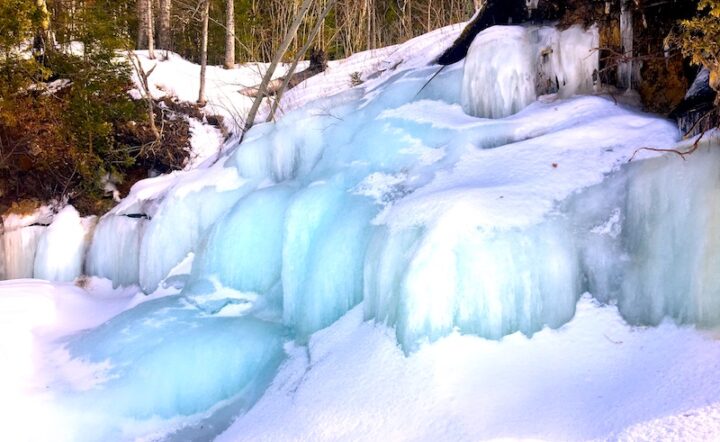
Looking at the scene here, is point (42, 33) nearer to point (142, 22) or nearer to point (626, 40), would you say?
point (142, 22)

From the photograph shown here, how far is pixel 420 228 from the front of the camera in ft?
9.56

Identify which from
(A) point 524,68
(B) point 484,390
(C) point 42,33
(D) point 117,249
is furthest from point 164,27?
(B) point 484,390

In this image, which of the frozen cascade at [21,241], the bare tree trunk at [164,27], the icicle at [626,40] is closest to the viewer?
the icicle at [626,40]

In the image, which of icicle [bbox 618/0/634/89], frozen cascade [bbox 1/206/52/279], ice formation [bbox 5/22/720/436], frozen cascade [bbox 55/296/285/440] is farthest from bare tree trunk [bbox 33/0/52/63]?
icicle [bbox 618/0/634/89]

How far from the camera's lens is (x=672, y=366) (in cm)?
206

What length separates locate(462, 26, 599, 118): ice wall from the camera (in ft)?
12.7

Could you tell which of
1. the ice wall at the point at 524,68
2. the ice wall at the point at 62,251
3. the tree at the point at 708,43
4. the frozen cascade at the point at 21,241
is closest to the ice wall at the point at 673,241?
the tree at the point at 708,43

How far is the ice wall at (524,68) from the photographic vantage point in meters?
3.86

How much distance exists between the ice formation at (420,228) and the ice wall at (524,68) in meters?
0.01

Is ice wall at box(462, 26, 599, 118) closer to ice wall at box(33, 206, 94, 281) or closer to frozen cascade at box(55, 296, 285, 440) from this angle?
frozen cascade at box(55, 296, 285, 440)

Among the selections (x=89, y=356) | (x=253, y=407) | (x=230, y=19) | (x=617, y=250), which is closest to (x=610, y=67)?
(x=617, y=250)

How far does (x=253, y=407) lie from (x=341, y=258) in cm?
103

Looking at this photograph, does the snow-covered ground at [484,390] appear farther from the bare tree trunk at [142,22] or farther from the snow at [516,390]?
the bare tree trunk at [142,22]

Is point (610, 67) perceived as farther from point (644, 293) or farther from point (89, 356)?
point (89, 356)
